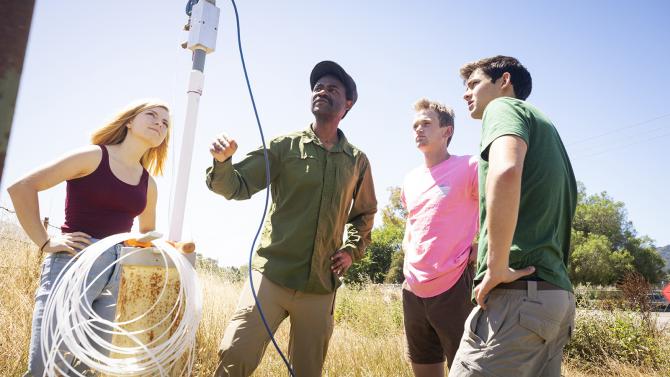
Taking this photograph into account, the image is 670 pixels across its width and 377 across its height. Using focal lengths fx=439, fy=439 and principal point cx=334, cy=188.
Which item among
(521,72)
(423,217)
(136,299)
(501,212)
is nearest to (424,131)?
(423,217)

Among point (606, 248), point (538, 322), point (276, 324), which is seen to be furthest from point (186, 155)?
point (606, 248)

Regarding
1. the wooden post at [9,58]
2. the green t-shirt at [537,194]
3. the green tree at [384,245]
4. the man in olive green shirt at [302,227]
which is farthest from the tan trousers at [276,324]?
the green tree at [384,245]

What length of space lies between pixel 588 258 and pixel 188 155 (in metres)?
34.9

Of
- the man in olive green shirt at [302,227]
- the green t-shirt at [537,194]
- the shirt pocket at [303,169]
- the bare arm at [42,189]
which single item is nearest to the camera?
the green t-shirt at [537,194]

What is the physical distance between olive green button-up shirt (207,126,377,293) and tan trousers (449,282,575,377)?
3.70ft

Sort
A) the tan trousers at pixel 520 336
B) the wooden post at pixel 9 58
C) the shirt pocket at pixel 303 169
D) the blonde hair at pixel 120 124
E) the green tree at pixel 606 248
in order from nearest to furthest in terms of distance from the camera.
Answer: the wooden post at pixel 9 58, the tan trousers at pixel 520 336, the blonde hair at pixel 120 124, the shirt pocket at pixel 303 169, the green tree at pixel 606 248

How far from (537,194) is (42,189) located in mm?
2436

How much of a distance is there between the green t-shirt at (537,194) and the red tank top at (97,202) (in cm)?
196

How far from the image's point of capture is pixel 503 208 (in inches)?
67.2

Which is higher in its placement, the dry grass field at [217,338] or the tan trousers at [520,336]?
the tan trousers at [520,336]

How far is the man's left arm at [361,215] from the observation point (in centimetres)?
298

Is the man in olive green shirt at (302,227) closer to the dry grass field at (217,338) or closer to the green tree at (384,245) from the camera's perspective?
the dry grass field at (217,338)

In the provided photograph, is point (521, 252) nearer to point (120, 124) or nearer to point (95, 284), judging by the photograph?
point (95, 284)

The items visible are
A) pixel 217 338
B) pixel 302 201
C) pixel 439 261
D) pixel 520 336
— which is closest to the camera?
pixel 520 336
